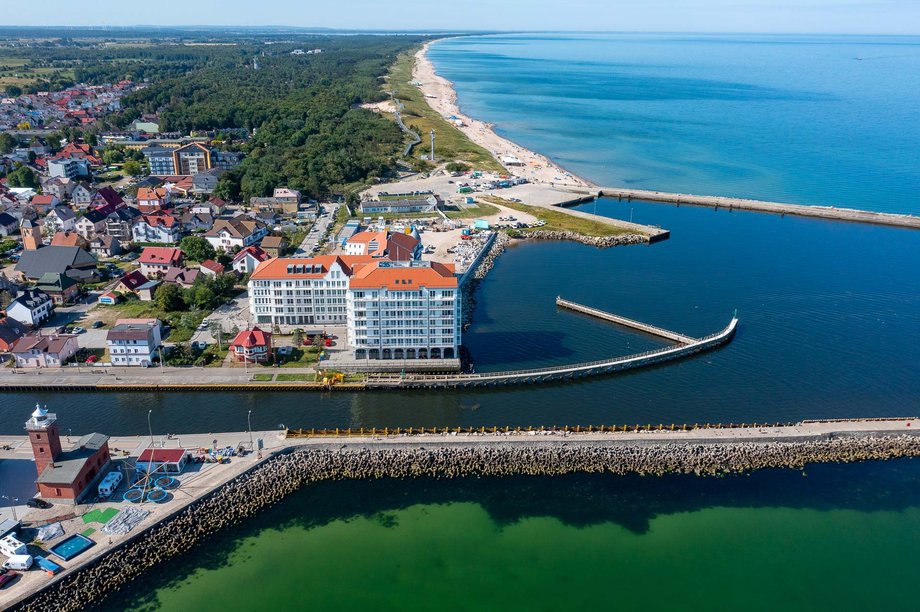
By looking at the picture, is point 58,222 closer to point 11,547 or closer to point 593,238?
point 11,547

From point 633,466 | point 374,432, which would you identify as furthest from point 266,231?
point 633,466

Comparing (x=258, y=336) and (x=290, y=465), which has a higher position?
(x=258, y=336)

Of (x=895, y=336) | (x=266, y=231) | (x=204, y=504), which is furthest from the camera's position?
(x=266, y=231)

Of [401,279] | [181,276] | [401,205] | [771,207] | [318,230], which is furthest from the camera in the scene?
[771,207]

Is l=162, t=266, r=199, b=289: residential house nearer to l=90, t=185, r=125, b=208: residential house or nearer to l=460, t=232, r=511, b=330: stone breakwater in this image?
l=460, t=232, r=511, b=330: stone breakwater

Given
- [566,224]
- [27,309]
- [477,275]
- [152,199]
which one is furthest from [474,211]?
[27,309]

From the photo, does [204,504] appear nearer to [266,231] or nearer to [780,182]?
[266,231]

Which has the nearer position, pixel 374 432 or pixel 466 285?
pixel 374 432
